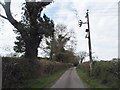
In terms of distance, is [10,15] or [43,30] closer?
[10,15]

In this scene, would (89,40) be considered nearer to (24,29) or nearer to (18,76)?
(24,29)

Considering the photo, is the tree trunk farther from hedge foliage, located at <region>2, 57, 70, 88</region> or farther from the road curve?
the road curve

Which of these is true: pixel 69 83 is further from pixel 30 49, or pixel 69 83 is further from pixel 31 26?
pixel 31 26

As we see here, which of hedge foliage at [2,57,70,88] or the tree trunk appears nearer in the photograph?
hedge foliage at [2,57,70,88]

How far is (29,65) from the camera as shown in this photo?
2942 centimetres

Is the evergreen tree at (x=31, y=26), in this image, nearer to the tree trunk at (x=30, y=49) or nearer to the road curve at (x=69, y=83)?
the tree trunk at (x=30, y=49)

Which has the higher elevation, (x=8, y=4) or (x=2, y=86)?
(x=8, y=4)

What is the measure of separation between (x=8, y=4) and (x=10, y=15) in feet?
4.18

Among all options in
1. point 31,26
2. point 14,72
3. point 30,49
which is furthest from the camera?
point 31,26

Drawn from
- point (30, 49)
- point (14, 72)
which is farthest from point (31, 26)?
point (14, 72)

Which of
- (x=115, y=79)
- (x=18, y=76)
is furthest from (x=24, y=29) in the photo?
(x=115, y=79)

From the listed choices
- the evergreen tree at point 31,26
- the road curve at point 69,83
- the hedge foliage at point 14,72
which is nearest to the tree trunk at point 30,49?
the evergreen tree at point 31,26

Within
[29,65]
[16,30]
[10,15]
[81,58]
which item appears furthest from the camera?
[81,58]

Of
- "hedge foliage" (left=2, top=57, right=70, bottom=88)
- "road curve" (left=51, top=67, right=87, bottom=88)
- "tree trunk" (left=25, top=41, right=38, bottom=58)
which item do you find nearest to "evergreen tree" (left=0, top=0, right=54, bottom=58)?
"tree trunk" (left=25, top=41, right=38, bottom=58)
